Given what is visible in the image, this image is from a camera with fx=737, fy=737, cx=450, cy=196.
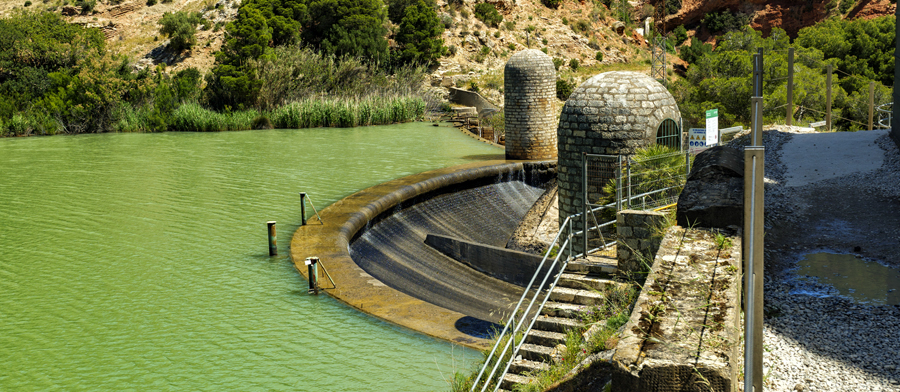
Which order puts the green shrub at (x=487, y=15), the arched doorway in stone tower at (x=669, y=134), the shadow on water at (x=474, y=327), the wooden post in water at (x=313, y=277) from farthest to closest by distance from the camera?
the green shrub at (x=487, y=15)
the arched doorway in stone tower at (x=669, y=134)
the wooden post in water at (x=313, y=277)
the shadow on water at (x=474, y=327)

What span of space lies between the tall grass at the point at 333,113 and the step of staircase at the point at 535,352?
25068 mm

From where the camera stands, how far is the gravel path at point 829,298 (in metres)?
5.39

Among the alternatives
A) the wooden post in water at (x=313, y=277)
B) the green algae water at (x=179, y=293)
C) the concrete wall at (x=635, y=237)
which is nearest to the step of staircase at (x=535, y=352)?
the green algae water at (x=179, y=293)

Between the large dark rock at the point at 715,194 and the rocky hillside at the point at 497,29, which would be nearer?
the large dark rock at the point at 715,194

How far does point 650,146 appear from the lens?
1274cm

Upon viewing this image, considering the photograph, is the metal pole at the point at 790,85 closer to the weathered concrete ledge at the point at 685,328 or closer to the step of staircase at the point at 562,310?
the step of staircase at the point at 562,310

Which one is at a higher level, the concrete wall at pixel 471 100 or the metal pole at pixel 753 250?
the concrete wall at pixel 471 100

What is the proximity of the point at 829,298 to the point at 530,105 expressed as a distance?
15.6 m

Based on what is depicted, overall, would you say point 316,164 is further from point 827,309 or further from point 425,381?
point 827,309

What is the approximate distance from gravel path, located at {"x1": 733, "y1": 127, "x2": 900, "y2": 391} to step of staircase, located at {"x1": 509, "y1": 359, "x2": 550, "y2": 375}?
202 centimetres

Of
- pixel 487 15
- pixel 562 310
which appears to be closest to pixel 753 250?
pixel 562 310

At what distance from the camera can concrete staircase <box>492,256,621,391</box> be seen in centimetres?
703

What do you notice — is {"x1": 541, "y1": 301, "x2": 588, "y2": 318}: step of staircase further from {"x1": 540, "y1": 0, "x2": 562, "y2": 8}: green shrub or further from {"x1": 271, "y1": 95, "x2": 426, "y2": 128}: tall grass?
{"x1": 540, "y1": 0, "x2": 562, "y2": 8}: green shrub

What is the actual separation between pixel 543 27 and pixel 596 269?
Result: 165 feet
